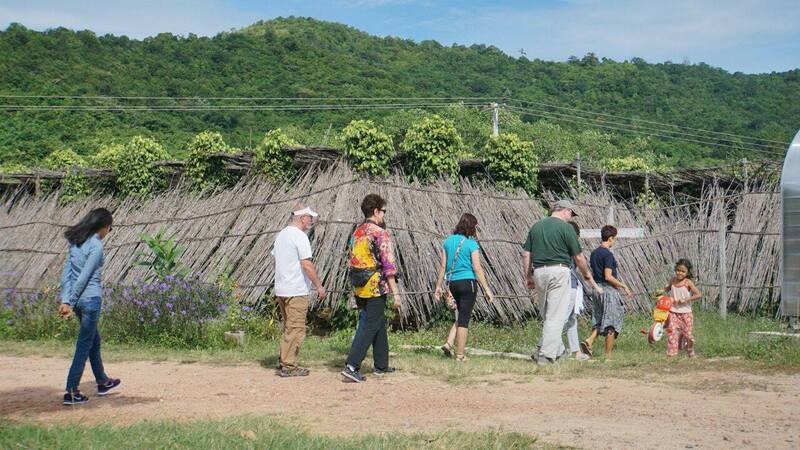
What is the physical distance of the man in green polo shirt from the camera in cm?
→ 865

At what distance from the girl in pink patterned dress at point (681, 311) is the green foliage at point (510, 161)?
14.9ft

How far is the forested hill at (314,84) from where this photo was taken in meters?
29.0

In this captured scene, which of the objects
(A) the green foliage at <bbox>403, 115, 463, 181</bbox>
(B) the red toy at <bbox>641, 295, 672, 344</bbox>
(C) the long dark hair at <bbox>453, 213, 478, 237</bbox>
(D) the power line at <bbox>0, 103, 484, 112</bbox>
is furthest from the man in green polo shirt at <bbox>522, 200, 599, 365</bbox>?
(D) the power line at <bbox>0, 103, 484, 112</bbox>

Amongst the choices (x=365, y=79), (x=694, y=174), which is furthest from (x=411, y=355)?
(x=365, y=79)

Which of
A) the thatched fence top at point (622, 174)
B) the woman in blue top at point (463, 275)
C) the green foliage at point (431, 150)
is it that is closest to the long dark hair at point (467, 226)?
the woman in blue top at point (463, 275)

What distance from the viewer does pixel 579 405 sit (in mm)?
6527

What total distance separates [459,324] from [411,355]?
82 centimetres

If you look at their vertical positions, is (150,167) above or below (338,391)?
above

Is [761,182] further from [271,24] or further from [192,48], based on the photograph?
[271,24]

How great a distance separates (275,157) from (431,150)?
248cm

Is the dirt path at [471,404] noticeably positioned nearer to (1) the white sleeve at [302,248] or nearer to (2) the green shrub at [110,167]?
(1) the white sleeve at [302,248]

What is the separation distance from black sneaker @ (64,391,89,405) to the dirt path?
3.5 inches

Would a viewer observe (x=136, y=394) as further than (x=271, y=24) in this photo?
No

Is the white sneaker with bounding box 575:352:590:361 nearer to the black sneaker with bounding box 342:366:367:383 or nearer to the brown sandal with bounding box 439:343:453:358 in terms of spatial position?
the brown sandal with bounding box 439:343:453:358
